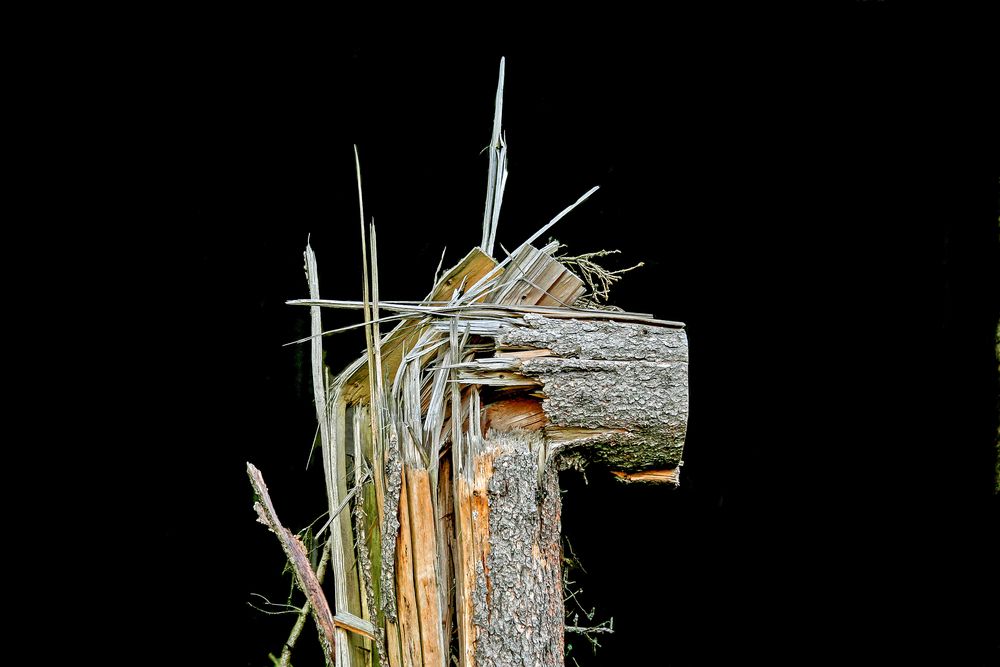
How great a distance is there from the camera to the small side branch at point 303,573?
3.11 feet

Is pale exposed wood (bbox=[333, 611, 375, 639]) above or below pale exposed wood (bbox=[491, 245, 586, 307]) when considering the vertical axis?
below

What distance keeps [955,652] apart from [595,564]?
83cm

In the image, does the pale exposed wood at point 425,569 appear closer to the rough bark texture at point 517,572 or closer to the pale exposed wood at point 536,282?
the rough bark texture at point 517,572

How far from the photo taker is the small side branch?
3.11ft

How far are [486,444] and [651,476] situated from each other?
0.24 meters

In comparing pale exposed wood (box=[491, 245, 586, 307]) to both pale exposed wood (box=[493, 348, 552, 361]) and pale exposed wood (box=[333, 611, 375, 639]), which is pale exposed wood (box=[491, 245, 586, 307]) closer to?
pale exposed wood (box=[493, 348, 552, 361])

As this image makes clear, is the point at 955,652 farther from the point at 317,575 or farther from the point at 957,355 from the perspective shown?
the point at 317,575

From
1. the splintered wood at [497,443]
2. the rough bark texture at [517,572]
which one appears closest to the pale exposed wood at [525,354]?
the splintered wood at [497,443]

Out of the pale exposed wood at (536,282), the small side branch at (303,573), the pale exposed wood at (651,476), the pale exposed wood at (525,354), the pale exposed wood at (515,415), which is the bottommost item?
the small side branch at (303,573)

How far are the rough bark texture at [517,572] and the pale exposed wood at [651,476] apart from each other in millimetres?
126

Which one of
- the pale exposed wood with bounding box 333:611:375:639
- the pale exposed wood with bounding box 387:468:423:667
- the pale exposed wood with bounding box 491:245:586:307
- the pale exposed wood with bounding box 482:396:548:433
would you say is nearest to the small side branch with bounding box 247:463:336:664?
the pale exposed wood with bounding box 333:611:375:639

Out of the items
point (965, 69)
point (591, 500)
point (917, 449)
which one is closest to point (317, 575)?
point (591, 500)

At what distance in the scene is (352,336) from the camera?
146 centimetres

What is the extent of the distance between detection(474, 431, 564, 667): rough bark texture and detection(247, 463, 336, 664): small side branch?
243 mm
